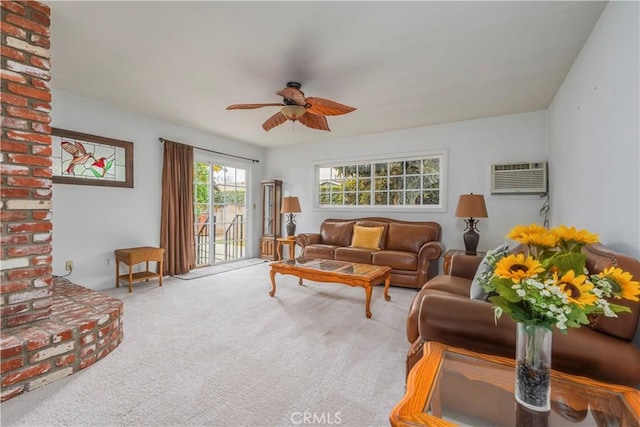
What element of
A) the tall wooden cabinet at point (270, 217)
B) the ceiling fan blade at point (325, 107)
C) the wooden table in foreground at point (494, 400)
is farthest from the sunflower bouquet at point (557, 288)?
the tall wooden cabinet at point (270, 217)

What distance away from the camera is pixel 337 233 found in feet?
16.6

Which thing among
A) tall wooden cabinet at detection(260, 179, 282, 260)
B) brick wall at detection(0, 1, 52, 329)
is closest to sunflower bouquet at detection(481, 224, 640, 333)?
brick wall at detection(0, 1, 52, 329)

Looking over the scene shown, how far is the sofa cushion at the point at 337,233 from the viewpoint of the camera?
4.99 meters

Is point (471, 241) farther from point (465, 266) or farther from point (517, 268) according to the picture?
point (517, 268)

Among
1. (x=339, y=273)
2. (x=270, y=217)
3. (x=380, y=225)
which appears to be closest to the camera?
(x=339, y=273)

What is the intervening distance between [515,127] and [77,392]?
5.33 m

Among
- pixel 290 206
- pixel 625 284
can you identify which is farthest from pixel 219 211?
pixel 625 284

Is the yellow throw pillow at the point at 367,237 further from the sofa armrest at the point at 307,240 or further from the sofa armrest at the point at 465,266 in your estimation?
the sofa armrest at the point at 465,266

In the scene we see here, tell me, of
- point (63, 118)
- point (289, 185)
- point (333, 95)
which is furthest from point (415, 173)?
point (63, 118)

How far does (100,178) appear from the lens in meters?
3.71

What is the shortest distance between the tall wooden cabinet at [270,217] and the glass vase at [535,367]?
17.0 ft

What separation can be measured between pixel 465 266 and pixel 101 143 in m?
4.62

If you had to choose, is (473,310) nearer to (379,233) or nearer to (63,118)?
(379,233)

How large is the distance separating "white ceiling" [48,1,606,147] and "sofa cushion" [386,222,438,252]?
177 centimetres
